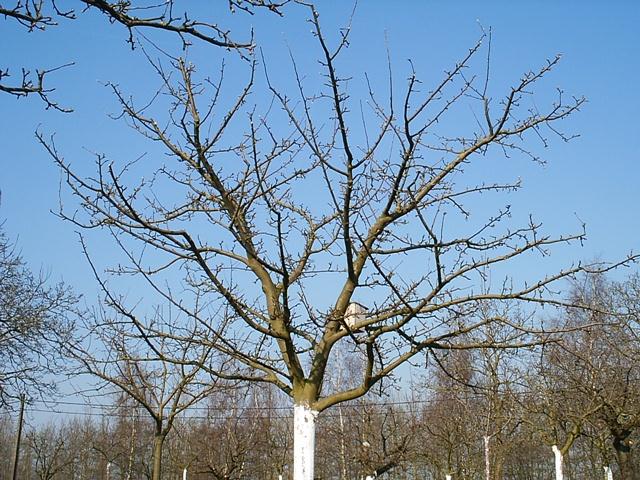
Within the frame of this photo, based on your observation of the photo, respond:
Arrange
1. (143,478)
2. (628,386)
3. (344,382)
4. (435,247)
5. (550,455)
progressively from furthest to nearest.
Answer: (143,478) < (344,382) < (550,455) < (628,386) < (435,247)

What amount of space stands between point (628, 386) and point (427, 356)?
12.0 m

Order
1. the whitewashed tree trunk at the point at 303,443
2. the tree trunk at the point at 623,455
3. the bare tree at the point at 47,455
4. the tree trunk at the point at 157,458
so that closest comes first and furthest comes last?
the whitewashed tree trunk at the point at 303,443, the tree trunk at the point at 157,458, the tree trunk at the point at 623,455, the bare tree at the point at 47,455

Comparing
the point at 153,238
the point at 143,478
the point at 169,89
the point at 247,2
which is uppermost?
the point at 169,89

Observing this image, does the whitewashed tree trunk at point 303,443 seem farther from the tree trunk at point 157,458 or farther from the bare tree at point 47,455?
the bare tree at point 47,455

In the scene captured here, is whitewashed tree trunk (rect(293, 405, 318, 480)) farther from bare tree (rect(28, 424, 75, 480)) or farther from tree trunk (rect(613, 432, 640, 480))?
bare tree (rect(28, 424, 75, 480))

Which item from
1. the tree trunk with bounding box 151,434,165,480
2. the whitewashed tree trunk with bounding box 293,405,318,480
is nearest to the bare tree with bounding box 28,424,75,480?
the tree trunk with bounding box 151,434,165,480

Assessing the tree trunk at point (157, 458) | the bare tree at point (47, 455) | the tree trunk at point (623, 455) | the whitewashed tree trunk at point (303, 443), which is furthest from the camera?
the bare tree at point (47, 455)

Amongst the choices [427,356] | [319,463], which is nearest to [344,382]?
[319,463]

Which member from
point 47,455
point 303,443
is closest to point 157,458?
point 303,443

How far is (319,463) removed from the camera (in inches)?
1377

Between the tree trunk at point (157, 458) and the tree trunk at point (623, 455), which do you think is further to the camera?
the tree trunk at point (623, 455)

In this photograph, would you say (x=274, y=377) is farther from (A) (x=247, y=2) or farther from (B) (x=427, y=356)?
(A) (x=247, y=2)

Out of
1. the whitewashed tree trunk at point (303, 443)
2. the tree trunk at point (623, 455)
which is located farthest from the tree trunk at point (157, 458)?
the tree trunk at point (623, 455)

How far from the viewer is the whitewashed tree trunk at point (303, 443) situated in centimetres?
542
